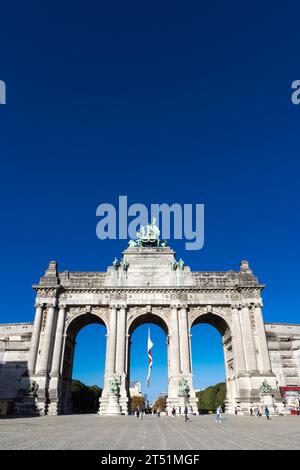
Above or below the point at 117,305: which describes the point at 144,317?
below

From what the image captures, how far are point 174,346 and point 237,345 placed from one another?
26.9ft

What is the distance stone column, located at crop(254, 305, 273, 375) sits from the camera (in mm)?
41344

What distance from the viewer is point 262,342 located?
42562 millimetres

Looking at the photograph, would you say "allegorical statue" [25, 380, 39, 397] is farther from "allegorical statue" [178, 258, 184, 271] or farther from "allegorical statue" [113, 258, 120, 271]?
"allegorical statue" [178, 258, 184, 271]

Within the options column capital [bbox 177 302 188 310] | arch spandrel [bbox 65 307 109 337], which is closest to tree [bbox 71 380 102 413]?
arch spandrel [bbox 65 307 109 337]

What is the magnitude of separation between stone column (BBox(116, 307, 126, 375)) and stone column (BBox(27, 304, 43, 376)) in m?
10.3

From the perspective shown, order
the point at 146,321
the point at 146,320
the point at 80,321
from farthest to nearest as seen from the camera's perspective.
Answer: the point at 146,321 < the point at 146,320 < the point at 80,321

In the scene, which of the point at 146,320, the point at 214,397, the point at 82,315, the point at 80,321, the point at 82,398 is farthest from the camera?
the point at 214,397

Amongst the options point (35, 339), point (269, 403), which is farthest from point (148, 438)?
point (35, 339)

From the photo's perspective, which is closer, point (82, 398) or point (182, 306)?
point (182, 306)

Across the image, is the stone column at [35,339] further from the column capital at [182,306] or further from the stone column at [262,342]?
the stone column at [262,342]

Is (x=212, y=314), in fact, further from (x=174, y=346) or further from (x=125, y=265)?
(x=125, y=265)
